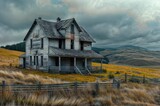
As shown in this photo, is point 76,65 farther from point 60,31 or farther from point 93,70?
point 60,31

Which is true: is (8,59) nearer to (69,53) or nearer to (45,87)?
(69,53)

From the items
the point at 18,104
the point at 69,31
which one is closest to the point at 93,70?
the point at 69,31

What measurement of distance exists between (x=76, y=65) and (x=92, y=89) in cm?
2366

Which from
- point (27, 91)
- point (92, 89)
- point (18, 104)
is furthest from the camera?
point (92, 89)

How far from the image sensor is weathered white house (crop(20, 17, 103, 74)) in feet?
128

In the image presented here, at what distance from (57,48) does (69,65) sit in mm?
3545

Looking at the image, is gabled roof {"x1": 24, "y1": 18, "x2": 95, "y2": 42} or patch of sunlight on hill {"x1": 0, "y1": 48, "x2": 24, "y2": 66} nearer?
gabled roof {"x1": 24, "y1": 18, "x2": 95, "y2": 42}

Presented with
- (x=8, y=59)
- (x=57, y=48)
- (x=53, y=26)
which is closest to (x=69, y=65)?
(x=57, y=48)

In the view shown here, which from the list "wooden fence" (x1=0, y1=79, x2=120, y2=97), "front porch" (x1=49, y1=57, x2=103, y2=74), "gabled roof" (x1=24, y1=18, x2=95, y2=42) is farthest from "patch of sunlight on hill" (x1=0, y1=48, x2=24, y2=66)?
"wooden fence" (x1=0, y1=79, x2=120, y2=97)

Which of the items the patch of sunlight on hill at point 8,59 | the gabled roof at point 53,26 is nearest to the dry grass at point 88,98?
the gabled roof at point 53,26

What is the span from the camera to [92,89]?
1861 cm

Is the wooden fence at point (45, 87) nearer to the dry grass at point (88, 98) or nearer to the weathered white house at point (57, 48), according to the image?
the dry grass at point (88, 98)

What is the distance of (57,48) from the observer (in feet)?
130

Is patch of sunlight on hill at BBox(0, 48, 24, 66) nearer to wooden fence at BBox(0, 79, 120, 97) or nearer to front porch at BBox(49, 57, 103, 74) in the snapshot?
front porch at BBox(49, 57, 103, 74)
